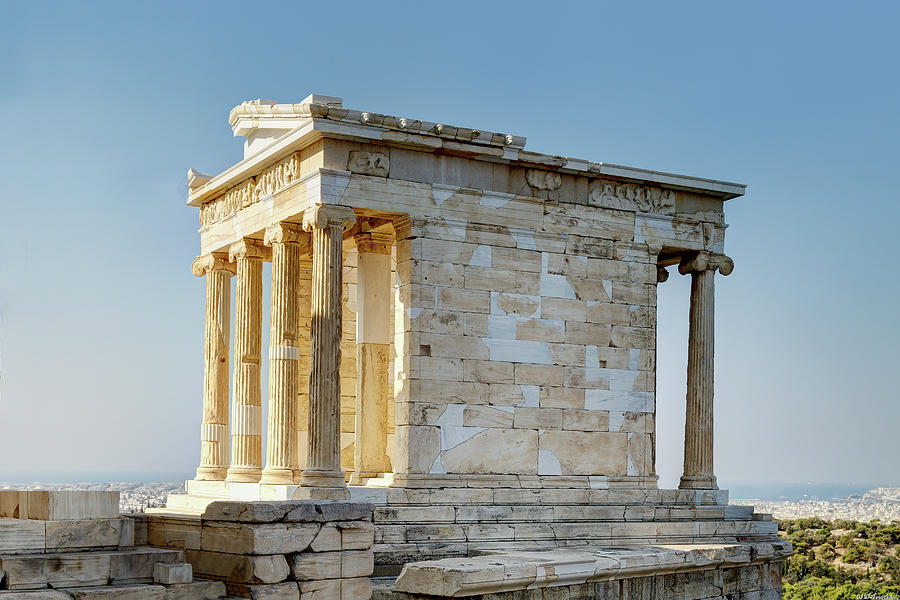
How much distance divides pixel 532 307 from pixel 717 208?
185 inches

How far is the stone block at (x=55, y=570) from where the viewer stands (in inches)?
456

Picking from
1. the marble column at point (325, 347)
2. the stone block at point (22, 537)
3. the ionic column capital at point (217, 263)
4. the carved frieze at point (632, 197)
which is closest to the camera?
the stone block at point (22, 537)

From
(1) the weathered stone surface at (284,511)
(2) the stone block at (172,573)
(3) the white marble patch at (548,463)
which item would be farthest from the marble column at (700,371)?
(2) the stone block at (172,573)

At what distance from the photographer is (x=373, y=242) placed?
22.4m

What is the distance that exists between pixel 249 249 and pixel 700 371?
28.1ft

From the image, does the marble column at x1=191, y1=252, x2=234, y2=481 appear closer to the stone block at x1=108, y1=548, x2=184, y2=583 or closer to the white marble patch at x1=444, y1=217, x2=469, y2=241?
the white marble patch at x1=444, y1=217, x2=469, y2=241

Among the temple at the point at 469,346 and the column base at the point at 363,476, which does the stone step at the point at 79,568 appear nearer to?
the temple at the point at 469,346

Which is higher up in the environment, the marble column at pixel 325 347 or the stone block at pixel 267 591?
the marble column at pixel 325 347

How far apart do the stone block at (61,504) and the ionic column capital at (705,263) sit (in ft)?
44.1

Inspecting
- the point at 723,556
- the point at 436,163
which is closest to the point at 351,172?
the point at 436,163

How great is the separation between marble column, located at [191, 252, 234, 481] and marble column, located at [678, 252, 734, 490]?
866cm

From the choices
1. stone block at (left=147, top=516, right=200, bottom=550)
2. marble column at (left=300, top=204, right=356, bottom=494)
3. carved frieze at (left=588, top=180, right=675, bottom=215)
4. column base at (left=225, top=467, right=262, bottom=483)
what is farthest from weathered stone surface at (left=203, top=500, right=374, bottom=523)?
carved frieze at (left=588, top=180, right=675, bottom=215)

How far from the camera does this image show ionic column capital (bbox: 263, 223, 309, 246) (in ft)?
70.2

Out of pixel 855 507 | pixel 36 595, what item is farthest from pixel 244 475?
pixel 855 507
